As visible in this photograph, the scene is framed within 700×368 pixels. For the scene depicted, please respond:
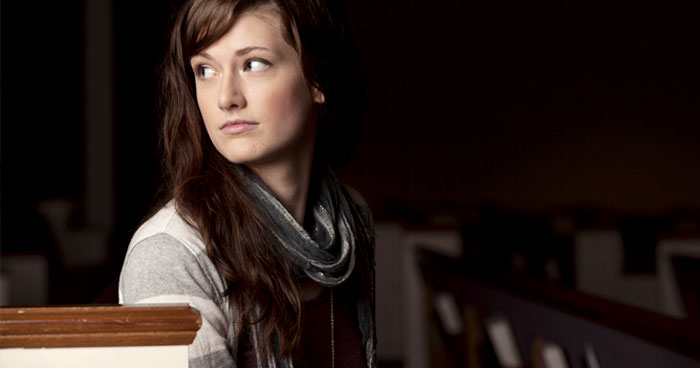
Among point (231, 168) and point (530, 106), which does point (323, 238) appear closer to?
point (231, 168)

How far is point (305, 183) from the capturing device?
4.14 feet

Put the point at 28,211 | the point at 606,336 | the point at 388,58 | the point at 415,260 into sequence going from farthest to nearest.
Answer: the point at 388,58 < the point at 28,211 < the point at 415,260 < the point at 606,336

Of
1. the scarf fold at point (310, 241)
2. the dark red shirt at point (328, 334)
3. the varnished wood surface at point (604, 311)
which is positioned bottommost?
the varnished wood surface at point (604, 311)

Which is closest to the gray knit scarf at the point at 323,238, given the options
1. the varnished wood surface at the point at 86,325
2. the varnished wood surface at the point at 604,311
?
the varnished wood surface at the point at 86,325

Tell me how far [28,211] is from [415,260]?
128 inches

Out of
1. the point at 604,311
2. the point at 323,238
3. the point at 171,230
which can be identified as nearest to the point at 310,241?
the point at 323,238

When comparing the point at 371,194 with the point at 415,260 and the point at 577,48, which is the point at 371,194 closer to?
the point at 577,48

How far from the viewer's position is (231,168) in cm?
118

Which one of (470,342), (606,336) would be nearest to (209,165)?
(606,336)

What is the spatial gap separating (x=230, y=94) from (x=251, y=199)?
0.53 feet

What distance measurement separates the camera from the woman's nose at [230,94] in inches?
42.8

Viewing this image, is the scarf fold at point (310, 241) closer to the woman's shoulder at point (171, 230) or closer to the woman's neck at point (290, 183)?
the woman's neck at point (290, 183)

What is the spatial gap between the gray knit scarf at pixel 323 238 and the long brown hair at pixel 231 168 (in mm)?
19

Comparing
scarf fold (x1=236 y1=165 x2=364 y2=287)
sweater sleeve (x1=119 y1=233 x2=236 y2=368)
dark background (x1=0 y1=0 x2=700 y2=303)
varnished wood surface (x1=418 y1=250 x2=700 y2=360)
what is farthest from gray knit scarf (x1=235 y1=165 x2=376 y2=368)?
dark background (x1=0 y1=0 x2=700 y2=303)
